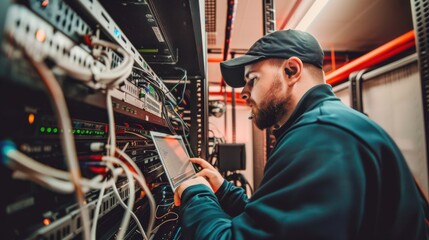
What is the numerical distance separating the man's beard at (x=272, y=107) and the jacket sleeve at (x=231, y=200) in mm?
418

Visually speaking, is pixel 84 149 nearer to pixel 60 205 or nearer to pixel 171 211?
pixel 60 205

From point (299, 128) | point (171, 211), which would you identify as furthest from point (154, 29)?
point (171, 211)

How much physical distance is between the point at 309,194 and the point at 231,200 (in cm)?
65

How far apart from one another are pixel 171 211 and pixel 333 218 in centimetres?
80

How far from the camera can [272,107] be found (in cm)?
91

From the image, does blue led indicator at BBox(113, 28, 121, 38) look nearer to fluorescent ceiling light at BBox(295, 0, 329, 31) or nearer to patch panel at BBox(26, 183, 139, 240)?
patch panel at BBox(26, 183, 139, 240)

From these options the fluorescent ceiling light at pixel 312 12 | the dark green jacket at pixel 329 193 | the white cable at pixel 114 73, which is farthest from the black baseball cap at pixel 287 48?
the fluorescent ceiling light at pixel 312 12

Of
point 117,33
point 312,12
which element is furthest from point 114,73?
point 312,12

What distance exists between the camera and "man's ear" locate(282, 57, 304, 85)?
2.87 ft

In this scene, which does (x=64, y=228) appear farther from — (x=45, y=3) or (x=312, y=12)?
(x=312, y=12)

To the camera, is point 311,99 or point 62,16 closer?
point 62,16

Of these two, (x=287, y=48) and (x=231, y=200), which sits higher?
(x=287, y=48)

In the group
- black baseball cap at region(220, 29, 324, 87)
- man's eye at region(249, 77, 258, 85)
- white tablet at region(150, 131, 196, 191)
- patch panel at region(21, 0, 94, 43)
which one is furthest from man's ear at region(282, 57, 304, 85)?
patch panel at region(21, 0, 94, 43)

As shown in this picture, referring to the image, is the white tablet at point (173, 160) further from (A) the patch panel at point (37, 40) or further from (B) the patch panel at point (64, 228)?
(A) the patch panel at point (37, 40)
